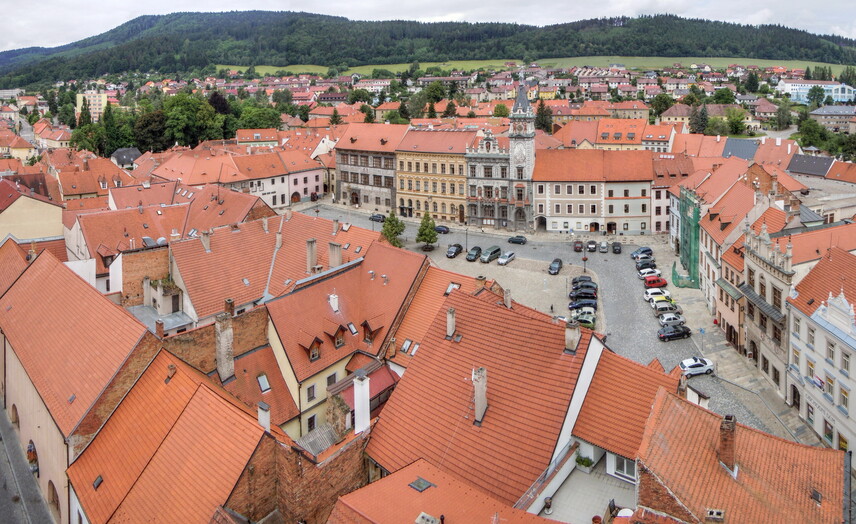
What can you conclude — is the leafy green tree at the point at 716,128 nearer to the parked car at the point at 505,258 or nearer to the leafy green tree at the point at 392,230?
the parked car at the point at 505,258

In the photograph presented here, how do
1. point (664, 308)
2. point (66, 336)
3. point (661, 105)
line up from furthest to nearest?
point (661, 105), point (664, 308), point (66, 336)

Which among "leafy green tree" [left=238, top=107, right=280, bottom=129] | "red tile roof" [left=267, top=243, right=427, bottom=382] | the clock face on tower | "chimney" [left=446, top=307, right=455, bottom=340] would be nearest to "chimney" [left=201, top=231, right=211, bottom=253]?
"red tile roof" [left=267, top=243, right=427, bottom=382]

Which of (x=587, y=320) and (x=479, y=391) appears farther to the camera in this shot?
(x=587, y=320)

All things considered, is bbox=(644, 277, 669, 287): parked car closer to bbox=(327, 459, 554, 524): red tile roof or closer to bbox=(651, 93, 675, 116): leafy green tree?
bbox=(327, 459, 554, 524): red tile roof

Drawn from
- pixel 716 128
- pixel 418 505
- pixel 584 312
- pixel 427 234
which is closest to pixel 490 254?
pixel 427 234

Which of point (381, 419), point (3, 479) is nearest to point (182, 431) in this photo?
point (381, 419)

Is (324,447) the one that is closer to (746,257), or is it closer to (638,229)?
(746,257)

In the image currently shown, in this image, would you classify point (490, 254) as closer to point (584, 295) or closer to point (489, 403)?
point (584, 295)
